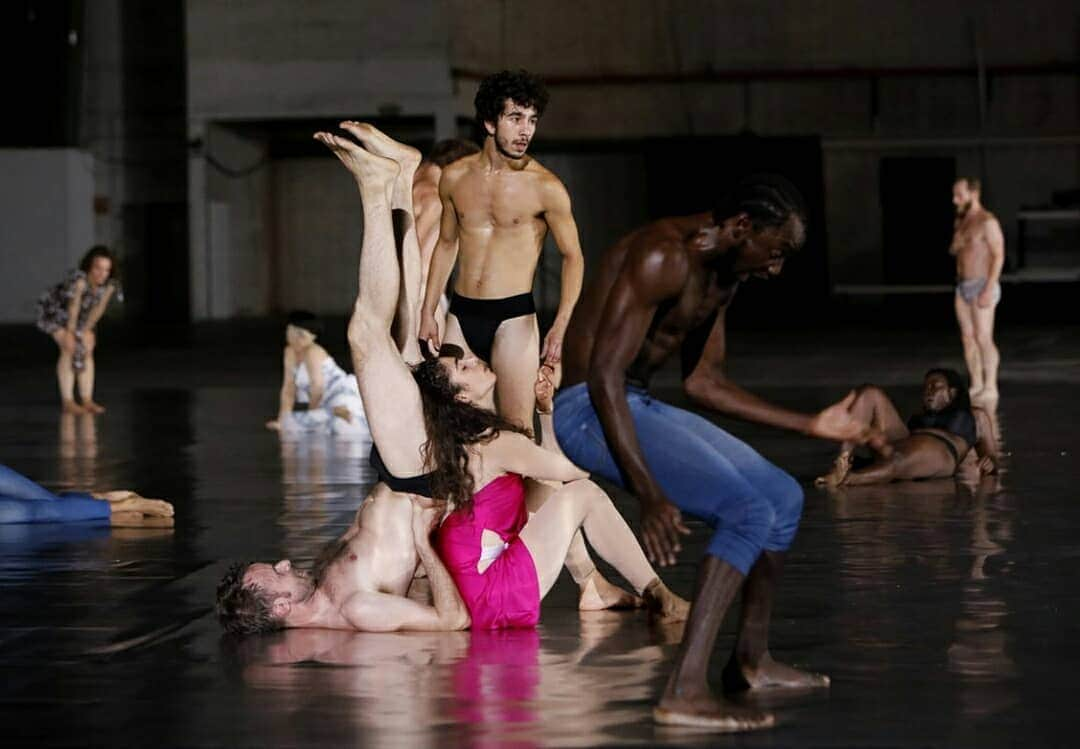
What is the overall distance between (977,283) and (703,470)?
1239 cm

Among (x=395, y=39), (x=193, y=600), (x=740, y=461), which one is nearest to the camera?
(x=740, y=461)

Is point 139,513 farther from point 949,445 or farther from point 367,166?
point 949,445

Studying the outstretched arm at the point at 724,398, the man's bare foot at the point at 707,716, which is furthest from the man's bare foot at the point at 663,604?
the man's bare foot at the point at 707,716

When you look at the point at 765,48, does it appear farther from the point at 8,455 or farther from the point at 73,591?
the point at 73,591

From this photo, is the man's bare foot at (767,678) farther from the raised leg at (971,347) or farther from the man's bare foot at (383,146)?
the raised leg at (971,347)

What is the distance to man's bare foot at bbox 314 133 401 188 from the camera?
658cm

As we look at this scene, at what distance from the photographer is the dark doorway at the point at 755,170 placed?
32.3 metres

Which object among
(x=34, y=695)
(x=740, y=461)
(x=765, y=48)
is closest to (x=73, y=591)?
(x=34, y=695)

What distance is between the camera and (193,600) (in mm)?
7461

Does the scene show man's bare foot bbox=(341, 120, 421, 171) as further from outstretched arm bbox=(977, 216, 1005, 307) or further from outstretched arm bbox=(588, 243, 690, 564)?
outstretched arm bbox=(977, 216, 1005, 307)

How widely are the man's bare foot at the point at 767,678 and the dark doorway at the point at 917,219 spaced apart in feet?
88.3

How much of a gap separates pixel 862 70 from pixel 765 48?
175cm

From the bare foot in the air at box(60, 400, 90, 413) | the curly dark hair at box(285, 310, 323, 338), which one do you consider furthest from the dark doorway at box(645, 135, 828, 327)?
the curly dark hair at box(285, 310, 323, 338)

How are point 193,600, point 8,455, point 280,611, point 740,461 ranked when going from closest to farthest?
point 740,461, point 280,611, point 193,600, point 8,455
